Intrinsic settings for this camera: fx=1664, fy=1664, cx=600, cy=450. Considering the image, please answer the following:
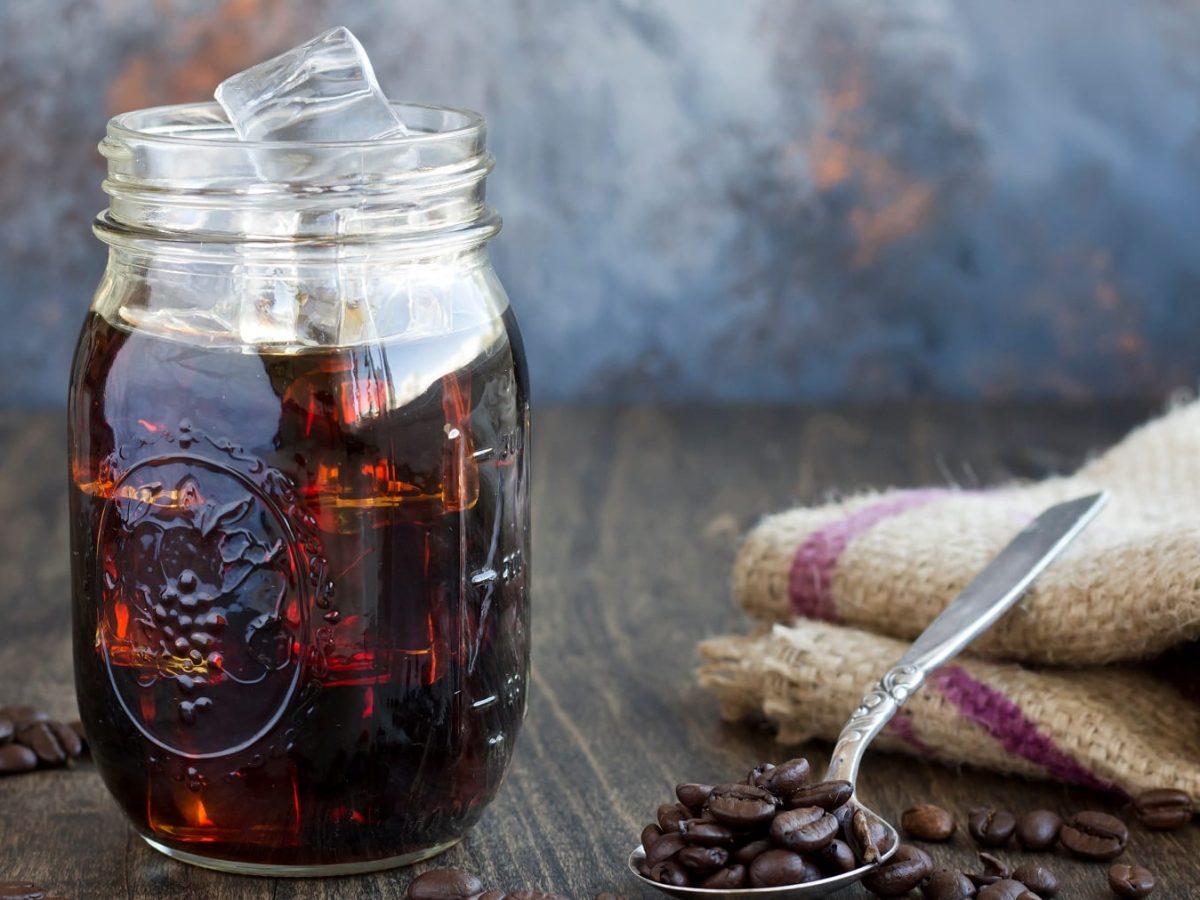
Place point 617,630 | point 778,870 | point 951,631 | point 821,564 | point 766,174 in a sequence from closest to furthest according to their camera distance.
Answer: point 778,870
point 951,631
point 821,564
point 617,630
point 766,174

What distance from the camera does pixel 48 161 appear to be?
8.07 ft

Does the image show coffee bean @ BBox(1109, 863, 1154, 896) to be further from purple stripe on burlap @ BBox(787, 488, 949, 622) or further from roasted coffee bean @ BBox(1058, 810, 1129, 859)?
purple stripe on burlap @ BBox(787, 488, 949, 622)

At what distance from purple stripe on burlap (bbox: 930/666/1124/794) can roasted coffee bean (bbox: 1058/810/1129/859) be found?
7 centimetres

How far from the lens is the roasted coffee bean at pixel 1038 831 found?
4.00 ft

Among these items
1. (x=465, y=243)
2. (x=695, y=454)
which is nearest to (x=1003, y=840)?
(x=465, y=243)

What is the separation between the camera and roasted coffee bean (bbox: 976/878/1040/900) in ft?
3.59

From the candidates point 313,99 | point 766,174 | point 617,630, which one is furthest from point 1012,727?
point 766,174

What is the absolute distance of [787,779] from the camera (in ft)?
3.63

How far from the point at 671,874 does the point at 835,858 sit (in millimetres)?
107

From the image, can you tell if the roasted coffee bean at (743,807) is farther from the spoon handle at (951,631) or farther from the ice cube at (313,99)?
the ice cube at (313,99)

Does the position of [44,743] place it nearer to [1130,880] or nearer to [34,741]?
[34,741]

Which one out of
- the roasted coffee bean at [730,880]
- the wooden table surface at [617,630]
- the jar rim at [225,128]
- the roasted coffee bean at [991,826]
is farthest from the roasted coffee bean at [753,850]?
the jar rim at [225,128]

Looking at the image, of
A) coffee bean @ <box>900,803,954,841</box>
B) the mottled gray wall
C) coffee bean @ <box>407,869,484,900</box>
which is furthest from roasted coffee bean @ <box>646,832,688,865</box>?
the mottled gray wall

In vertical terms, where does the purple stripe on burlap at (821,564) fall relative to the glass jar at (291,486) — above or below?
below
